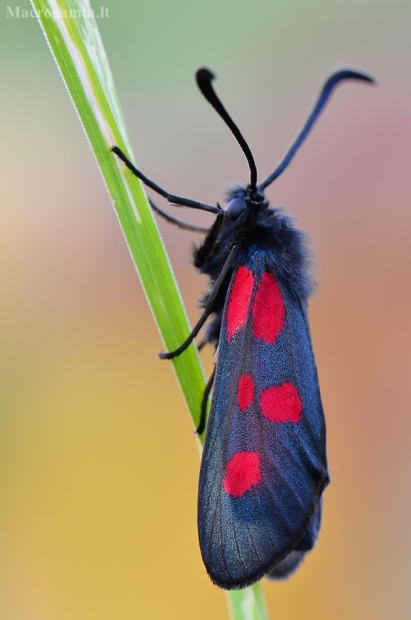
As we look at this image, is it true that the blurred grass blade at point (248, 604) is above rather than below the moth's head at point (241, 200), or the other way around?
below

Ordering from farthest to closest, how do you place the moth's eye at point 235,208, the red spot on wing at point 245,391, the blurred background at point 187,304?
the blurred background at point 187,304
the moth's eye at point 235,208
the red spot on wing at point 245,391

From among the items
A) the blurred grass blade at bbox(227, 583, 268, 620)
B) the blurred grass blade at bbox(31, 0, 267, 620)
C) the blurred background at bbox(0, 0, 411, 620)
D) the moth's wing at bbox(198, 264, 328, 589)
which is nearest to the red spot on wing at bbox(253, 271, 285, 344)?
the moth's wing at bbox(198, 264, 328, 589)

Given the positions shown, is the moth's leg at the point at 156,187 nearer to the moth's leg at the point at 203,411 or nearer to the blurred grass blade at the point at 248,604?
the moth's leg at the point at 203,411

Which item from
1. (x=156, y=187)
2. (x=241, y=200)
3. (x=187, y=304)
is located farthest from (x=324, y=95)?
(x=187, y=304)

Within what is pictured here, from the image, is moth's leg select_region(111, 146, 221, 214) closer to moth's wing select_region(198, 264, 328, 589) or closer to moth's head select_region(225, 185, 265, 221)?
moth's head select_region(225, 185, 265, 221)

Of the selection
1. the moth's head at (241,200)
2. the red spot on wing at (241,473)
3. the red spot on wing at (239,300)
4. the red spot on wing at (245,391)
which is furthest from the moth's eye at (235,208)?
the red spot on wing at (241,473)

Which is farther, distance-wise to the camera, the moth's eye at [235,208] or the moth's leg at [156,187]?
the moth's eye at [235,208]

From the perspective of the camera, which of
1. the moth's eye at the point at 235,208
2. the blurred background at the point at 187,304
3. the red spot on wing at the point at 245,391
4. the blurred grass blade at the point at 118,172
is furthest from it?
the blurred background at the point at 187,304
